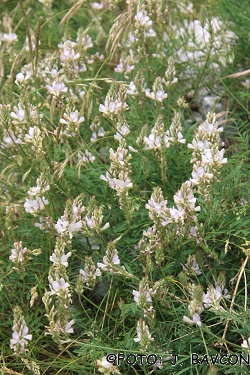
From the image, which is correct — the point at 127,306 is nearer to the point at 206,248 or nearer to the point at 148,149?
the point at 206,248

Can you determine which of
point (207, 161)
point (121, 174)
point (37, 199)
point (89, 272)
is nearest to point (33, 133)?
point (37, 199)

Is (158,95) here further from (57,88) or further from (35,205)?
(35,205)

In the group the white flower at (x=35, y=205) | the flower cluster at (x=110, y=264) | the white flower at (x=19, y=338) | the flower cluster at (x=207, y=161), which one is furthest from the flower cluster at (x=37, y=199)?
the flower cluster at (x=207, y=161)

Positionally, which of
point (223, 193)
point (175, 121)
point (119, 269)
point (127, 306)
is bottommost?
point (127, 306)

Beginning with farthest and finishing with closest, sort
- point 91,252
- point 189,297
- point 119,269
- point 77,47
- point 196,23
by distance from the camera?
1. point 196,23
2. point 77,47
3. point 91,252
4. point 189,297
5. point 119,269

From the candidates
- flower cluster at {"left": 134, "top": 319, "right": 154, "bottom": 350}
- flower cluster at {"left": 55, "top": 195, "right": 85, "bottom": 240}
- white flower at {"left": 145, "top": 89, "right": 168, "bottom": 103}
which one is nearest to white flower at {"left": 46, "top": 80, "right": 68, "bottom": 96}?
white flower at {"left": 145, "top": 89, "right": 168, "bottom": 103}

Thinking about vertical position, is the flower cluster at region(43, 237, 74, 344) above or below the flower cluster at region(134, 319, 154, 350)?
below

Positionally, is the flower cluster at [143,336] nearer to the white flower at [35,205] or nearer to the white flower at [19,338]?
the white flower at [19,338]

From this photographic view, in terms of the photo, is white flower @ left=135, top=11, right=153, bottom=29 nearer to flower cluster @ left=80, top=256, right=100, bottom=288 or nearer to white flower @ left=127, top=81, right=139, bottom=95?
white flower @ left=127, top=81, right=139, bottom=95

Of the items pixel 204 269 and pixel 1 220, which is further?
pixel 1 220

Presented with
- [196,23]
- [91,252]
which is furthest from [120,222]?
[196,23]

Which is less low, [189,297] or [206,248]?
[206,248]
